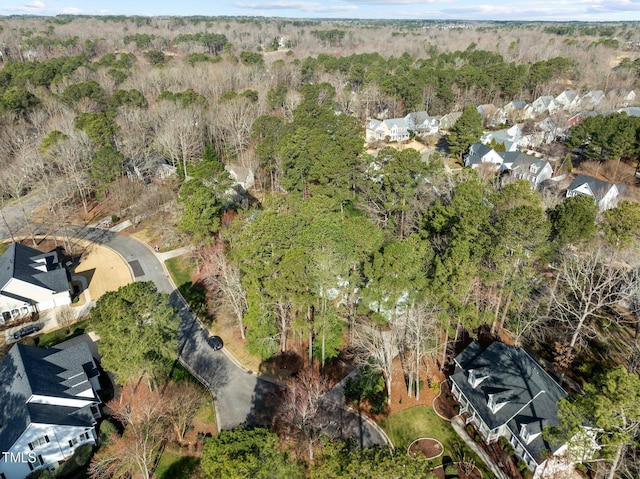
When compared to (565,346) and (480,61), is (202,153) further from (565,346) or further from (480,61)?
(480,61)

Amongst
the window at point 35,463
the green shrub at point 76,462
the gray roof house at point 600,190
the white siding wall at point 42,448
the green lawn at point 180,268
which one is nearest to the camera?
the white siding wall at point 42,448

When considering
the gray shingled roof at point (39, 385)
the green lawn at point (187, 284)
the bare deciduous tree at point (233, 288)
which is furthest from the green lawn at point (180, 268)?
the gray shingled roof at point (39, 385)

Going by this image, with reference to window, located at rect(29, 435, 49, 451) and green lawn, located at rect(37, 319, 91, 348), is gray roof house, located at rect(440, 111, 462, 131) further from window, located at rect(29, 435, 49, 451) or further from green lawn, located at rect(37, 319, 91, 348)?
window, located at rect(29, 435, 49, 451)

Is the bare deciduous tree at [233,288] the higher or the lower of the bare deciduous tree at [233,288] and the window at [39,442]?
the higher

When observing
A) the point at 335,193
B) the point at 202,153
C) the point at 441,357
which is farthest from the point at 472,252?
the point at 202,153

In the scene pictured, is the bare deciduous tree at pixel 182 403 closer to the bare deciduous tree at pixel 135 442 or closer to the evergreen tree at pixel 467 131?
the bare deciduous tree at pixel 135 442
